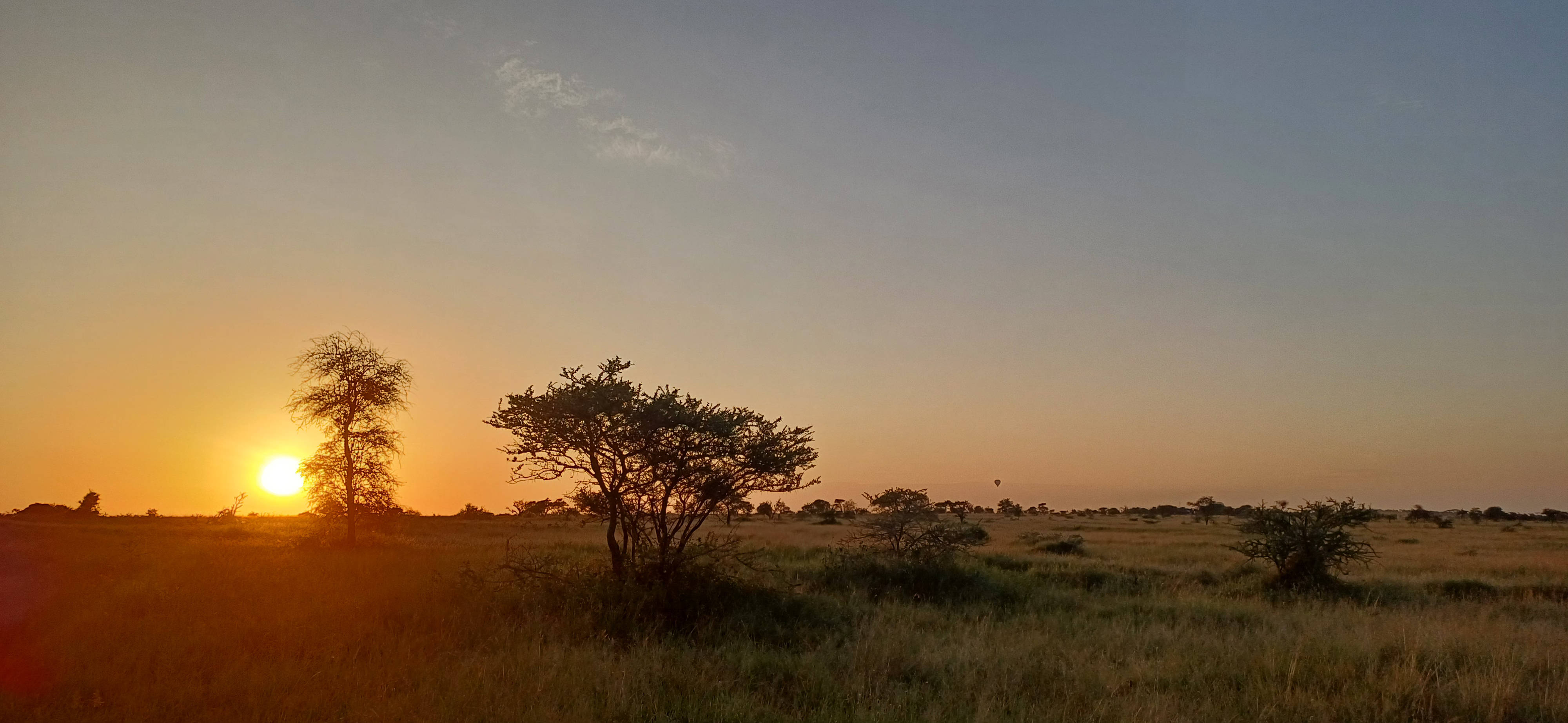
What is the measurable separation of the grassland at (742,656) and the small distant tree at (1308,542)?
1686 millimetres

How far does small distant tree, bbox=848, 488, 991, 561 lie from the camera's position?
19.9 meters

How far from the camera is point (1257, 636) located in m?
11.8

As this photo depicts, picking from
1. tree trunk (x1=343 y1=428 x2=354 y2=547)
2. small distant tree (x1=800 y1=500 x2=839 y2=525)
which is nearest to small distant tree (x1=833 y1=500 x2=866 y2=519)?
small distant tree (x1=800 y1=500 x2=839 y2=525)

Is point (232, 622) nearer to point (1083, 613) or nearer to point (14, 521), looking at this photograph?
point (1083, 613)

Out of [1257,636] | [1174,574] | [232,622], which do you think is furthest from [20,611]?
[1174,574]

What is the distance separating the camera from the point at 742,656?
946 centimetres

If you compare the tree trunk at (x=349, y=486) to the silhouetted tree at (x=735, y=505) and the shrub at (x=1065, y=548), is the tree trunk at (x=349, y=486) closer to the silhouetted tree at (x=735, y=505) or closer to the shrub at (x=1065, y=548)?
the silhouetted tree at (x=735, y=505)

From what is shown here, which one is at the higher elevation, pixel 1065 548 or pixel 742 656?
pixel 742 656

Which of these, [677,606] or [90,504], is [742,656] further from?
[90,504]

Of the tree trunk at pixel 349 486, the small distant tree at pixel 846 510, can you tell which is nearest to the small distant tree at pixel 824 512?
the small distant tree at pixel 846 510

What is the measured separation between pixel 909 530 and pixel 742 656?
12.2 meters

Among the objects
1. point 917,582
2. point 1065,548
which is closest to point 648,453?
point 917,582

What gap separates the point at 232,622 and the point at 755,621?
6.81 m

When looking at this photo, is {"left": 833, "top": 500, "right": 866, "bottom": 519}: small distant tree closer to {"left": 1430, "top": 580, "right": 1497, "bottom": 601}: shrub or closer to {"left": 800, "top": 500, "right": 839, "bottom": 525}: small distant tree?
{"left": 800, "top": 500, "right": 839, "bottom": 525}: small distant tree
